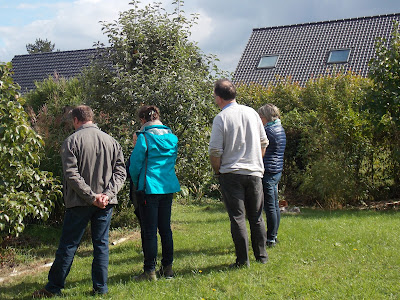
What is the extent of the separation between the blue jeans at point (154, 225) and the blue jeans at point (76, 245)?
0.48 metres

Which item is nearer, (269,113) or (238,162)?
(238,162)

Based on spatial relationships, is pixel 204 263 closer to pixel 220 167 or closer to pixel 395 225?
pixel 220 167

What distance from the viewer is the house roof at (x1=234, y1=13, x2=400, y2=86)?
80.9ft

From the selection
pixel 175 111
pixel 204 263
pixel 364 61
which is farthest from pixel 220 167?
pixel 364 61

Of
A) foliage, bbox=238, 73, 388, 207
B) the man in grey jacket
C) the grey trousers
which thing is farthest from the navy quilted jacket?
foliage, bbox=238, 73, 388, 207

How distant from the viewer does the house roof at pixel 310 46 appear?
24672 mm

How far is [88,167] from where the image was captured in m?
4.80

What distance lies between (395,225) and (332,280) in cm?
364

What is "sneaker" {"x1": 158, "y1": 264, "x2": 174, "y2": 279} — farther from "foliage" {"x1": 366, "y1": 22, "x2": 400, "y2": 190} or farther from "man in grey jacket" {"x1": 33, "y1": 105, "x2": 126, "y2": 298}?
"foliage" {"x1": 366, "y1": 22, "x2": 400, "y2": 190}

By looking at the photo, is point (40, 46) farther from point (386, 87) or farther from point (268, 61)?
point (386, 87)

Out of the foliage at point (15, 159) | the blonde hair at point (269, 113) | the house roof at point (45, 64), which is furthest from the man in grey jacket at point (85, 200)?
the house roof at point (45, 64)

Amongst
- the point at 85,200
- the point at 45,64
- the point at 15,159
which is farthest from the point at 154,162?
the point at 45,64

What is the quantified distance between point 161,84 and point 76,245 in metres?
3.27

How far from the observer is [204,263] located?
579cm
